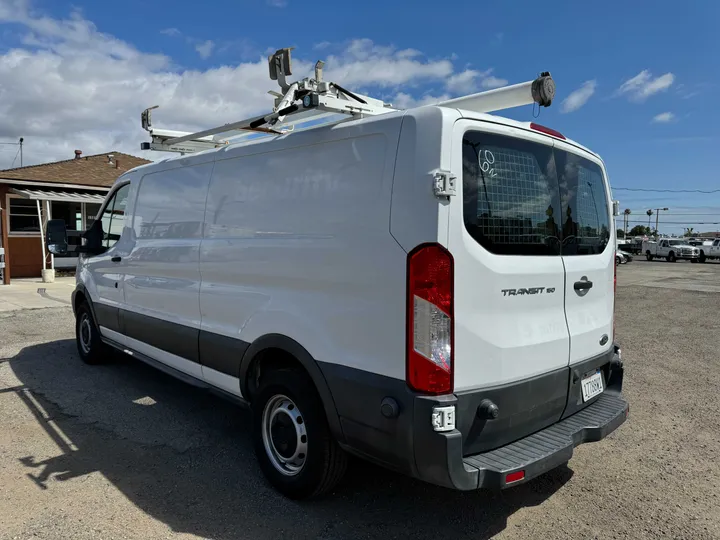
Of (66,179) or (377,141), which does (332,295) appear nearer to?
(377,141)

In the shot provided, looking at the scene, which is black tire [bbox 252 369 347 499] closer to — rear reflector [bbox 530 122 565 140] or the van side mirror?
rear reflector [bbox 530 122 565 140]

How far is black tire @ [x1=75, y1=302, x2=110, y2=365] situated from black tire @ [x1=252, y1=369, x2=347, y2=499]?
3624 millimetres

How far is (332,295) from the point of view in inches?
113

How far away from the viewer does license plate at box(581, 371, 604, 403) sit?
331 cm

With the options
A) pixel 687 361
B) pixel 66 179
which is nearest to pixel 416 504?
pixel 687 361

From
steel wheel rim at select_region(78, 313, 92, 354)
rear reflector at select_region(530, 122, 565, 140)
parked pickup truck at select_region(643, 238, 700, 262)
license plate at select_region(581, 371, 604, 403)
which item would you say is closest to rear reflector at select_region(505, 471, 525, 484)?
license plate at select_region(581, 371, 604, 403)

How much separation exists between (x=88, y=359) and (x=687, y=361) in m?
7.75

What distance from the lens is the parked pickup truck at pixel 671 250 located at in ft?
137

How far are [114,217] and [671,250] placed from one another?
47.0m

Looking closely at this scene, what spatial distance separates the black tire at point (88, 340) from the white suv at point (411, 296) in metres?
2.79

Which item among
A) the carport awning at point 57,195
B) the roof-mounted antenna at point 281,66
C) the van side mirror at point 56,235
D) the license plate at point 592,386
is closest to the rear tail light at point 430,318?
the license plate at point 592,386

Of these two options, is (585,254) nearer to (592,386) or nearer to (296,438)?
(592,386)

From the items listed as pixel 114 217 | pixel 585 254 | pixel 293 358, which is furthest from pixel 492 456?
pixel 114 217

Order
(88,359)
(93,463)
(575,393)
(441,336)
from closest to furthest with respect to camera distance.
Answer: (441,336), (575,393), (93,463), (88,359)
